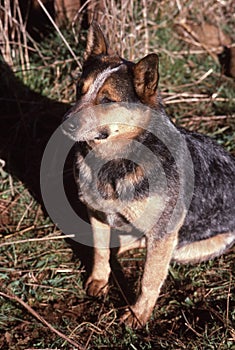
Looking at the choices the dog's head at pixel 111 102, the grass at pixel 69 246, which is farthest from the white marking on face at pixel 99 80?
the grass at pixel 69 246

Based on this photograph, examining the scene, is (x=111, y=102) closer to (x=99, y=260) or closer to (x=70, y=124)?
(x=70, y=124)

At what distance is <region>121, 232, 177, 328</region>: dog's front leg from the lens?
4207 millimetres

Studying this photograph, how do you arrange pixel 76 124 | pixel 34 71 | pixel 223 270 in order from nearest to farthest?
pixel 76 124
pixel 223 270
pixel 34 71

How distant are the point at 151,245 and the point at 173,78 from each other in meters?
3.08

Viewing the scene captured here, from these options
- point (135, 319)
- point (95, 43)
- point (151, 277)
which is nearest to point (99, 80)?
point (95, 43)

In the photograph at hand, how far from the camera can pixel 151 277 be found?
430cm

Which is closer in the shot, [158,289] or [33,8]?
[158,289]

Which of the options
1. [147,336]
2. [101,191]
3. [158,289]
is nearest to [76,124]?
[101,191]

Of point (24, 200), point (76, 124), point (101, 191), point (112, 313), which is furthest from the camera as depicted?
point (24, 200)

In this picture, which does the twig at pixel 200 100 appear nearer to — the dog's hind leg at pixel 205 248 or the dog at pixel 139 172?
the dog at pixel 139 172

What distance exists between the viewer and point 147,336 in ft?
14.4

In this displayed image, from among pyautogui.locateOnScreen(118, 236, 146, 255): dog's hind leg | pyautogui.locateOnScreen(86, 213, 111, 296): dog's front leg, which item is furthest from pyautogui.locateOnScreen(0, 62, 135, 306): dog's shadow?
pyautogui.locateOnScreen(86, 213, 111, 296): dog's front leg

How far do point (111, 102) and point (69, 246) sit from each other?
1.73 meters

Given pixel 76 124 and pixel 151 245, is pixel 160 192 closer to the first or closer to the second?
pixel 151 245
